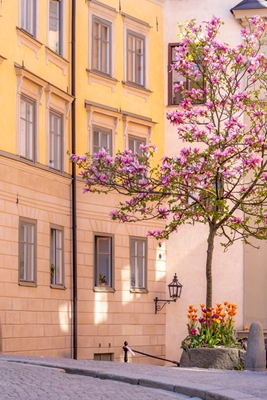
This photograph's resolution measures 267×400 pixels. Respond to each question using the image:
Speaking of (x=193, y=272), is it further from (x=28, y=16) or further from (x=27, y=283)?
(x=28, y=16)

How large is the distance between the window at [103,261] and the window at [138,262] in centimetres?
100

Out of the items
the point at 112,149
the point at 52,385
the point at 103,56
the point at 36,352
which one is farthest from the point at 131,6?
the point at 52,385

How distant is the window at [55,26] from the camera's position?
28.5 m

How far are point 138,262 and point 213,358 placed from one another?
32.8 ft

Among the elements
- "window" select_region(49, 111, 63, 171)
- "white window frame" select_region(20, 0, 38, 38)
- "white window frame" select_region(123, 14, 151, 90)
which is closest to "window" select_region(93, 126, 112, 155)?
"white window frame" select_region(123, 14, 151, 90)

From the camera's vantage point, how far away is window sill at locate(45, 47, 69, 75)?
2778cm

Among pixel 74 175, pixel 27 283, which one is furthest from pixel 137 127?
pixel 27 283

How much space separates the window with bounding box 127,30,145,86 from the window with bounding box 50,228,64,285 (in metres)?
5.79

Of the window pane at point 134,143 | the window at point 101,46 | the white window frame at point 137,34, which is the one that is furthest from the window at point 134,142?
the window at point 101,46

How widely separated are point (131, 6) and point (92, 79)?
2912 mm

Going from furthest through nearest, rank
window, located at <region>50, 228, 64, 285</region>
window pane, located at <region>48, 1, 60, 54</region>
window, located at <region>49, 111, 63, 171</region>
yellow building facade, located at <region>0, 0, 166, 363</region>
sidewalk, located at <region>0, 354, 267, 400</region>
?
1. window pane, located at <region>48, 1, 60, 54</region>
2. window, located at <region>49, 111, 63, 171</region>
3. window, located at <region>50, 228, 64, 285</region>
4. yellow building facade, located at <region>0, 0, 166, 363</region>
5. sidewalk, located at <region>0, 354, 267, 400</region>

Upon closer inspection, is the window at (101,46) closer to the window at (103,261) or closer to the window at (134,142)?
the window at (134,142)

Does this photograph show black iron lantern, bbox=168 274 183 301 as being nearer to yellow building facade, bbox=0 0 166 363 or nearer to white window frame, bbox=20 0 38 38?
yellow building facade, bbox=0 0 166 363

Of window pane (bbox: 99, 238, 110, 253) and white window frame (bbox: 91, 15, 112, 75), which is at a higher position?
white window frame (bbox: 91, 15, 112, 75)
